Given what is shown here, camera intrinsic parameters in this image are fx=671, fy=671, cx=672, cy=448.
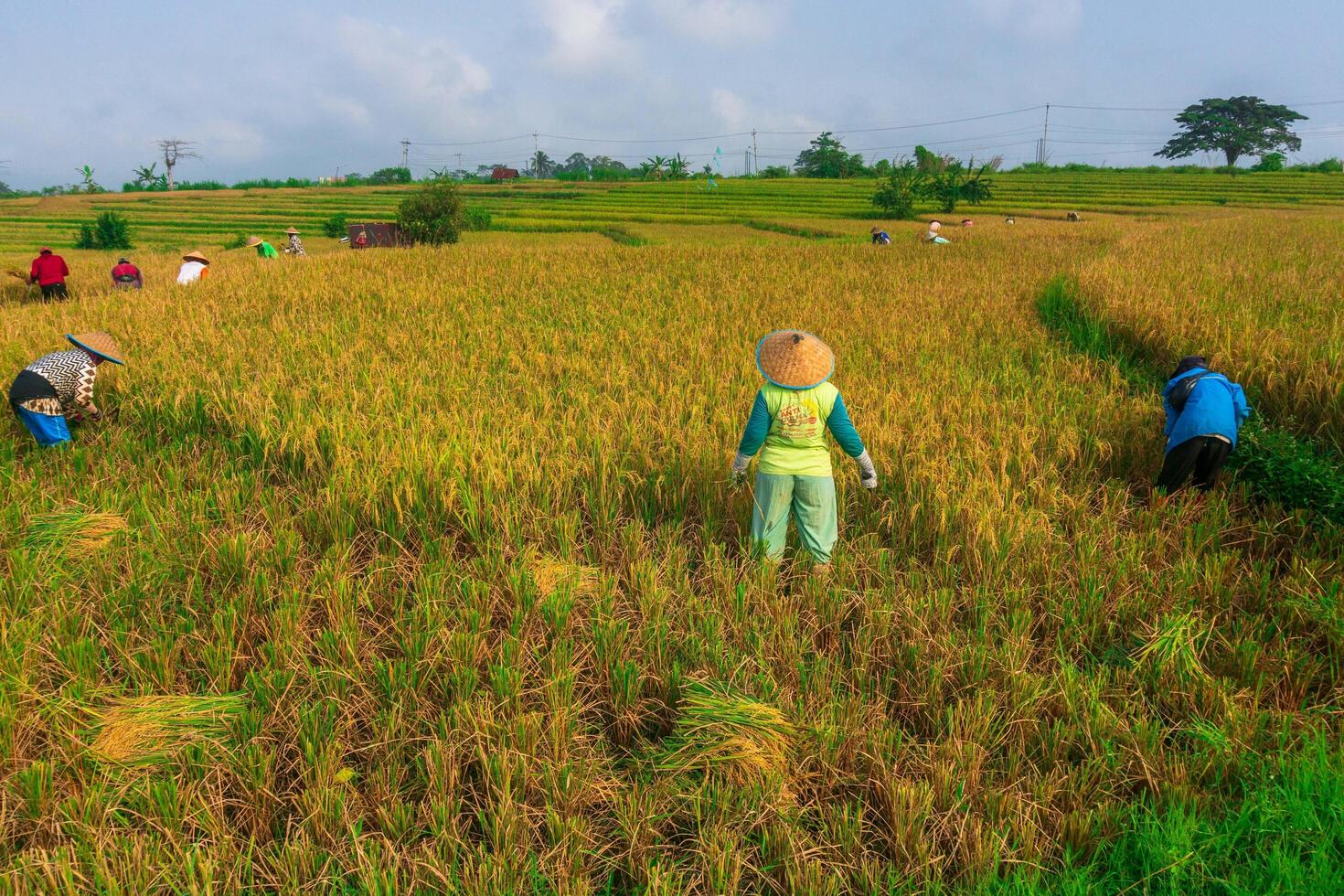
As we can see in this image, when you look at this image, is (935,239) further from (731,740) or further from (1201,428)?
(731,740)

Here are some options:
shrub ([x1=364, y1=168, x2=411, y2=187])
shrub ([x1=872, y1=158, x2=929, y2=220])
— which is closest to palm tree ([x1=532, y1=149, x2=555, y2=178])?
shrub ([x1=364, y1=168, x2=411, y2=187])

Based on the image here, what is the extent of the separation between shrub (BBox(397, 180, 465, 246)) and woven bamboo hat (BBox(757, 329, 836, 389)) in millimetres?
19244

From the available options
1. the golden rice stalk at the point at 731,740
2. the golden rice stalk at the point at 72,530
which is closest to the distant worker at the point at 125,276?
the golden rice stalk at the point at 72,530

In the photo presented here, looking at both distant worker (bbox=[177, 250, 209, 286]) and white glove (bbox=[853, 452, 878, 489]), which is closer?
white glove (bbox=[853, 452, 878, 489])

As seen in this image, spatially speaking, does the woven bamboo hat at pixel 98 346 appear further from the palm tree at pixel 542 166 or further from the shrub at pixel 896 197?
the palm tree at pixel 542 166

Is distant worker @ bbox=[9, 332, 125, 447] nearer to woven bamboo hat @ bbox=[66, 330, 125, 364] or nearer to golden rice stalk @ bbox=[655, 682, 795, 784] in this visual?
woven bamboo hat @ bbox=[66, 330, 125, 364]

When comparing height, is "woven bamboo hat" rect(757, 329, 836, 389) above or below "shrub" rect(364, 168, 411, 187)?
below

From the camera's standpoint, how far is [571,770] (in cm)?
190

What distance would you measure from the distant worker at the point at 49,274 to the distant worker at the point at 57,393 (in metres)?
6.97

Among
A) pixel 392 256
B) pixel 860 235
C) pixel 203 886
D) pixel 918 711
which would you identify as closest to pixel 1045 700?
pixel 918 711

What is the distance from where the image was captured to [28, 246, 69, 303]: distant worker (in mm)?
9594

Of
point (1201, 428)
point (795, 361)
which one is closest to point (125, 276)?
point (795, 361)

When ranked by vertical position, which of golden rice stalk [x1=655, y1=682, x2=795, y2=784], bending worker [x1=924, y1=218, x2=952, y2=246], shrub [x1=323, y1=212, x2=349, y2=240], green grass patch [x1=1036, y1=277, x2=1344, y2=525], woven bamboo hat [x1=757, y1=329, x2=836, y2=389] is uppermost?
shrub [x1=323, y1=212, x2=349, y2=240]

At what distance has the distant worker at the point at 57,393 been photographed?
4.25m
